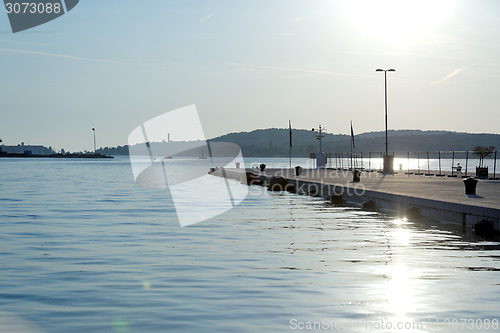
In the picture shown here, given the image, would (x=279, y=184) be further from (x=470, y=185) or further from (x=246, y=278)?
(x=246, y=278)

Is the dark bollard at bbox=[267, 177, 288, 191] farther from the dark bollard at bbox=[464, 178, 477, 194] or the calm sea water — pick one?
the calm sea water

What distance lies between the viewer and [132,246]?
907 inches

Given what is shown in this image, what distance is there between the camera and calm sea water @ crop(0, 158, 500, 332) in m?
12.1

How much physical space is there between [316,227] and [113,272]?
43.8ft

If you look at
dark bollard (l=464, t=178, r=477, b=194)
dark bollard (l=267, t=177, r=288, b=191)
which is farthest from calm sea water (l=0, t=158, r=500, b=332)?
dark bollard (l=267, t=177, r=288, b=191)

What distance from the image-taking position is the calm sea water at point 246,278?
39.8ft

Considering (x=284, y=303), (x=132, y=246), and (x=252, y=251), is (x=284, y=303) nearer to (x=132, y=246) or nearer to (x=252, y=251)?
(x=252, y=251)

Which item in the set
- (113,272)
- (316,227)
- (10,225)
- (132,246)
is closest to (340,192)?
(316,227)

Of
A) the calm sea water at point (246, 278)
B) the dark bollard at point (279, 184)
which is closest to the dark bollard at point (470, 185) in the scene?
the calm sea water at point (246, 278)

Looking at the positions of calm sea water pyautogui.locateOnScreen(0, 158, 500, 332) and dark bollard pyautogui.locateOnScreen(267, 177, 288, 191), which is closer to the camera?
calm sea water pyautogui.locateOnScreen(0, 158, 500, 332)

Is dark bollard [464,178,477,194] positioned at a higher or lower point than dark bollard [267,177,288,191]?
higher

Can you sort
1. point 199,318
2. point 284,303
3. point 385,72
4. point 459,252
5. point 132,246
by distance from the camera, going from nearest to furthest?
point 199,318, point 284,303, point 459,252, point 132,246, point 385,72

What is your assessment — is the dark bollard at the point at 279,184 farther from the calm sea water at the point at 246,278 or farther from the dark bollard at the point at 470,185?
the calm sea water at the point at 246,278

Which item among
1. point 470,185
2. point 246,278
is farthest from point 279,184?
point 246,278
